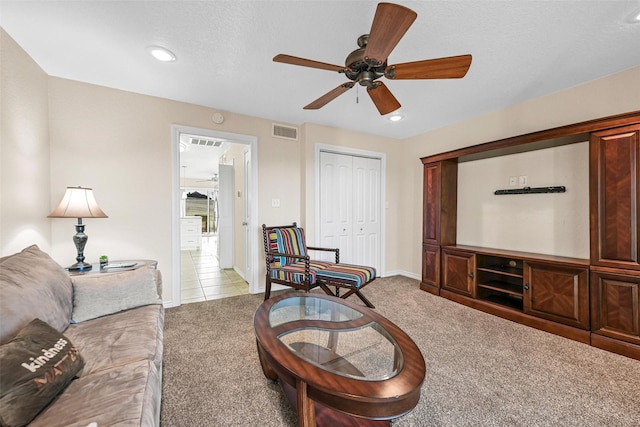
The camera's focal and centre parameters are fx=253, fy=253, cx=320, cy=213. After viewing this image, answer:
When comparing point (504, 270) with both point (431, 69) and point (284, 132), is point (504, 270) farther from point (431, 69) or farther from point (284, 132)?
point (284, 132)

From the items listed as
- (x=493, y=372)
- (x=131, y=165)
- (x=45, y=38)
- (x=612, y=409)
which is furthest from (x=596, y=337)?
(x=45, y=38)

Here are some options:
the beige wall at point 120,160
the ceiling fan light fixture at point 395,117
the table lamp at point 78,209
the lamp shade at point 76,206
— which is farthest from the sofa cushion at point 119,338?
the ceiling fan light fixture at point 395,117

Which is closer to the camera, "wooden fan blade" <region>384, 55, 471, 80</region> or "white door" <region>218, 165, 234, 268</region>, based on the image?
"wooden fan blade" <region>384, 55, 471, 80</region>

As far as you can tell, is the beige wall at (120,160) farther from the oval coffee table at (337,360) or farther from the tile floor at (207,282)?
the oval coffee table at (337,360)

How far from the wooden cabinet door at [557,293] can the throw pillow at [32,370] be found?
3576 mm

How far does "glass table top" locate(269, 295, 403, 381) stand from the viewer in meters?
1.32

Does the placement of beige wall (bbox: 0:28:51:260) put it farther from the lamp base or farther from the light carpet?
the light carpet

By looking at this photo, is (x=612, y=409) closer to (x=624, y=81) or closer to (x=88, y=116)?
(x=624, y=81)

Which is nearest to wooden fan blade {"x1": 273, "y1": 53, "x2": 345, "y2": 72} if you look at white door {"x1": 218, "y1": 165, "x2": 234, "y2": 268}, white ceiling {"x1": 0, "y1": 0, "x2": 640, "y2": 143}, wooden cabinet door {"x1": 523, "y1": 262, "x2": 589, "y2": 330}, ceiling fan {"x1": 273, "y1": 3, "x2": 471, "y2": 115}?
ceiling fan {"x1": 273, "y1": 3, "x2": 471, "y2": 115}

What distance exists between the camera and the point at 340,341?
5.17 feet

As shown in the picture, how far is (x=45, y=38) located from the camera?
76.3 inches

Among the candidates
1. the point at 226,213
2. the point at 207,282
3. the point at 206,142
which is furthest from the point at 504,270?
the point at 206,142

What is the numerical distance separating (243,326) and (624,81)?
4306 millimetres

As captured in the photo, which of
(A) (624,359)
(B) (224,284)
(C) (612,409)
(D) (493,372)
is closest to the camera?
(C) (612,409)
